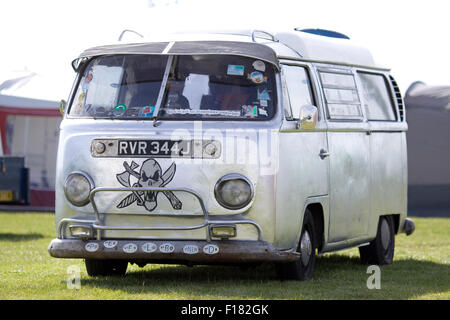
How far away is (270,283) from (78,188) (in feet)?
→ 6.47

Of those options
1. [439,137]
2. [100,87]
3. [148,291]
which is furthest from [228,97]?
[439,137]

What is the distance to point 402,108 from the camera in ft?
43.3


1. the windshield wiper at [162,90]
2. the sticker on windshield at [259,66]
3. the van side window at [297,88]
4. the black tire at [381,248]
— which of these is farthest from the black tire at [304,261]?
the black tire at [381,248]

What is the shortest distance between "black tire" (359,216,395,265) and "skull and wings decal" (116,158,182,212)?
4.03 meters

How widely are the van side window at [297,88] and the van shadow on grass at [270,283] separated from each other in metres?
1.63

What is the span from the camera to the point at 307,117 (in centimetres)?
934

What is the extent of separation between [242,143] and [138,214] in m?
1.12

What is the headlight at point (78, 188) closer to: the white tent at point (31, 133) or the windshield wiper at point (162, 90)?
the windshield wiper at point (162, 90)

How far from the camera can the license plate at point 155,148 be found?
8.92m

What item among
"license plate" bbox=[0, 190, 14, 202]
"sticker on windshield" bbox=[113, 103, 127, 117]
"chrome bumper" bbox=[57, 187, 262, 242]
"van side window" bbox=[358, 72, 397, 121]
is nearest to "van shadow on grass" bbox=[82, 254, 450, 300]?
"chrome bumper" bbox=[57, 187, 262, 242]

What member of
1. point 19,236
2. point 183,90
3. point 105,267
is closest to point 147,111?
point 183,90

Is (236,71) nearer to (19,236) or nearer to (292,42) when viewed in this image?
(292,42)
